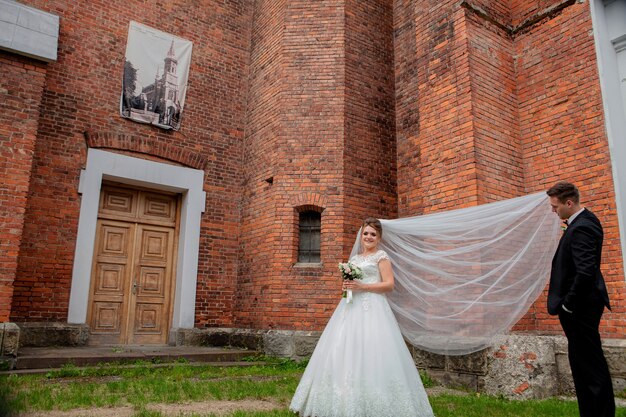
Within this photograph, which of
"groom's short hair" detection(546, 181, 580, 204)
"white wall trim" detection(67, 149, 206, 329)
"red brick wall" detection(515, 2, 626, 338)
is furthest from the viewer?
"white wall trim" detection(67, 149, 206, 329)

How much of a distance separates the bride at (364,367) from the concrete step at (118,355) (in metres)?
3.77

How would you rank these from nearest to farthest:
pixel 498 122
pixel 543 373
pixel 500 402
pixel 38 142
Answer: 1. pixel 500 402
2. pixel 543 373
3. pixel 498 122
4. pixel 38 142

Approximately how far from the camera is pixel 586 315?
12.0 ft

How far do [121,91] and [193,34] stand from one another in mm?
2090

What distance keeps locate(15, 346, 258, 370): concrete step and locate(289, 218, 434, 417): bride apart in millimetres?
3767

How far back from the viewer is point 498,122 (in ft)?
23.8

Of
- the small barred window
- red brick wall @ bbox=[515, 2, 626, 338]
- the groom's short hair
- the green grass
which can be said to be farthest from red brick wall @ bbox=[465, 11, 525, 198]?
the small barred window

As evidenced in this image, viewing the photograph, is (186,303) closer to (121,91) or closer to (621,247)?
(121,91)

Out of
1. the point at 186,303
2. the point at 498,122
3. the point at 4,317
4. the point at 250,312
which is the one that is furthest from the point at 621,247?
the point at 4,317

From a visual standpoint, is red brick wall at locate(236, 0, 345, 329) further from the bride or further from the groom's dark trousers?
the groom's dark trousers

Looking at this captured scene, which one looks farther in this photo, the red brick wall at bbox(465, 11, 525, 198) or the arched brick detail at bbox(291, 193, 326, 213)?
the arched brick detail at bbox(291, 193, 326, 213)

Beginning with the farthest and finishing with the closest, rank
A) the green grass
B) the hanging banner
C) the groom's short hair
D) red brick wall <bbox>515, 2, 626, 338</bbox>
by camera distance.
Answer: the hanging banner → red brick wall <bbox>515, 2, 626, 338</bbox> → the green grass → the groom's short hair

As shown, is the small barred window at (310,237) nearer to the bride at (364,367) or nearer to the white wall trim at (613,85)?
the bride at (364,367)

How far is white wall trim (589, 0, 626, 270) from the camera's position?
623 cm
